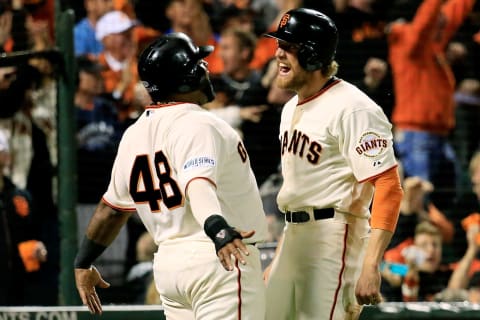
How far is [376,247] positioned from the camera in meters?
3.84

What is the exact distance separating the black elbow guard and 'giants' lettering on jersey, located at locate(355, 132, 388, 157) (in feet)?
2.31

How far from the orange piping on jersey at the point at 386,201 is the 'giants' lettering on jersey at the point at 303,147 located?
0.26m

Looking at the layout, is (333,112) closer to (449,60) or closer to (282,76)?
(282,76)

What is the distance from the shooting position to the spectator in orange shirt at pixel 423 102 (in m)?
7.37

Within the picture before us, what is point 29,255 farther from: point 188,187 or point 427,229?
point 188,187

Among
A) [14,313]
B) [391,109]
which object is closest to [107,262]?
[14,313]

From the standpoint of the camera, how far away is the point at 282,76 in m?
4.19

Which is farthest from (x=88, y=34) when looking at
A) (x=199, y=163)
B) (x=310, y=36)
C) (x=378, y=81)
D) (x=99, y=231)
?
(x=199, y=163)

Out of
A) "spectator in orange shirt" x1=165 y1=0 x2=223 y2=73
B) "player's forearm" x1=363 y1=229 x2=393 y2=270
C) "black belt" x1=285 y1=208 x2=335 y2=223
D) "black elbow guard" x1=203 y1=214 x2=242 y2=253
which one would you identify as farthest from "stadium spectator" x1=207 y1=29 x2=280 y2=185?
"black elbow guard" x1=203 y1=214 x2=242 y2=253

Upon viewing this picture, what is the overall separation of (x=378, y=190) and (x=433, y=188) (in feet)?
11.6

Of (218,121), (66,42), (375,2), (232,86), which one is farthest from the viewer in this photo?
(375,2)

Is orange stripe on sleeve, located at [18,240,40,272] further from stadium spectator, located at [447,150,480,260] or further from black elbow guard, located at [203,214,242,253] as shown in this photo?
black elbow guard, located at [203,214,242,253]

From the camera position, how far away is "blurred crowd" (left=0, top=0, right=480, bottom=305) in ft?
21.4

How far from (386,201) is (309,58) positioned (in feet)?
2.11
